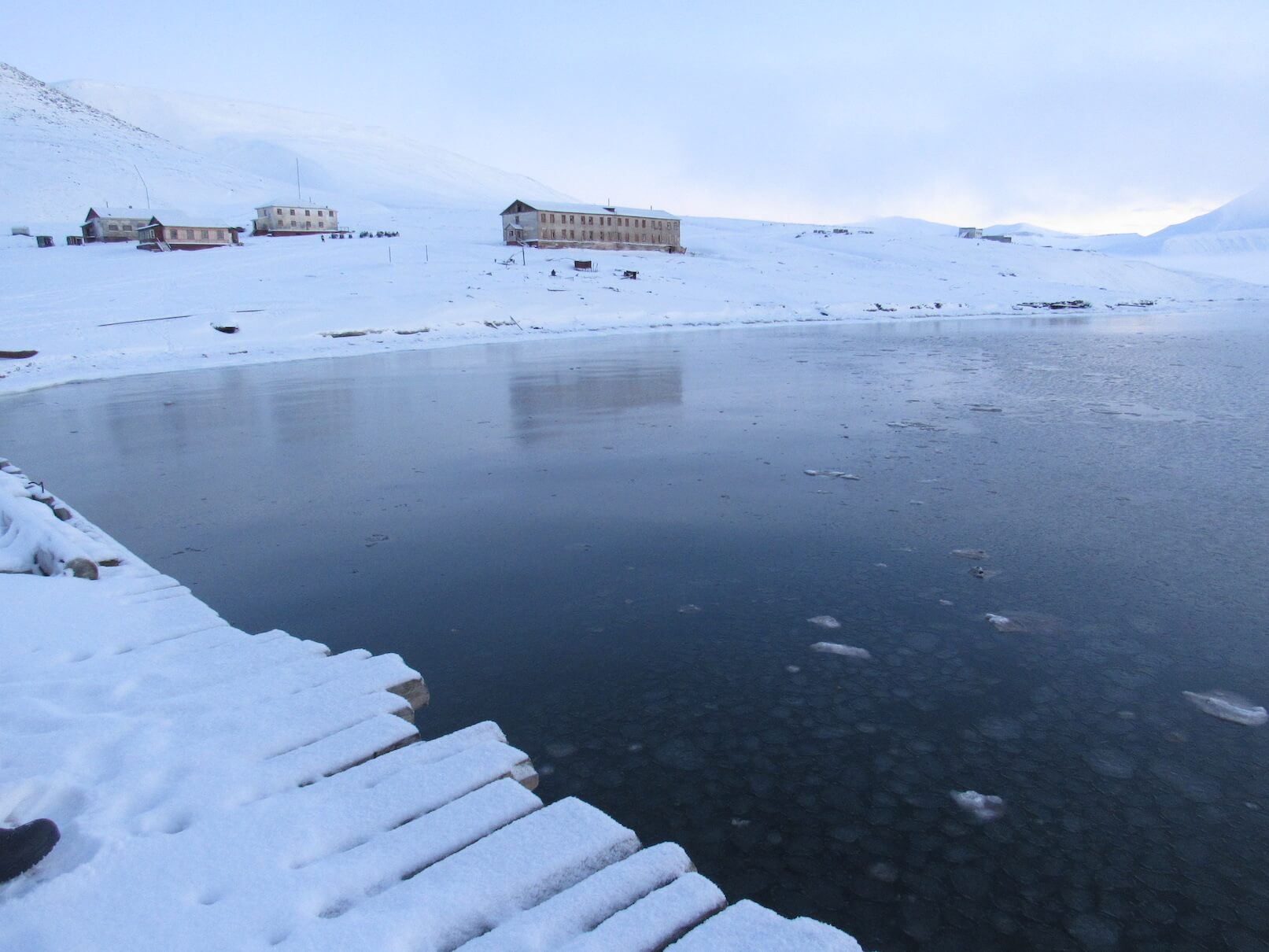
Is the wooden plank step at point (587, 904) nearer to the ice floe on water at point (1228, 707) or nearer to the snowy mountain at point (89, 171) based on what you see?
the ice floe on water at point (1228, 707)

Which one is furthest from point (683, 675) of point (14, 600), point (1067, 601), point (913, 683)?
point (14, 600)

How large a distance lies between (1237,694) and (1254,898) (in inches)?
64.7

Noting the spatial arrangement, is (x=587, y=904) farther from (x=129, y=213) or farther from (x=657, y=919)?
(x=129, y=213)

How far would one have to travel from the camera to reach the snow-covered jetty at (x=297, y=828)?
2318mm

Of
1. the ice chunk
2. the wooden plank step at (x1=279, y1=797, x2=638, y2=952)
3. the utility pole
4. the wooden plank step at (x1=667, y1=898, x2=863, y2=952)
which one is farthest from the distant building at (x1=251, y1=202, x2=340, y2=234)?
the wooden plank step at (x1=667, y1=898, x2=863, y2=952)

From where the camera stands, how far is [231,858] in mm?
2625

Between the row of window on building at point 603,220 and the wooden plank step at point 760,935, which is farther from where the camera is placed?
the row of window on building at point 603,220

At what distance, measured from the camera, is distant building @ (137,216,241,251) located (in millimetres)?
62219

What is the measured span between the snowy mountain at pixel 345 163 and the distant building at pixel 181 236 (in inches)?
1512

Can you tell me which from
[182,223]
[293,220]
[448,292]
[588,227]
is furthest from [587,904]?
[293,220]

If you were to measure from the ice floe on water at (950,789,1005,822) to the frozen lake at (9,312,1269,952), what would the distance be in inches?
1.4

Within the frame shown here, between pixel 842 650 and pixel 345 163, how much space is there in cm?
17741

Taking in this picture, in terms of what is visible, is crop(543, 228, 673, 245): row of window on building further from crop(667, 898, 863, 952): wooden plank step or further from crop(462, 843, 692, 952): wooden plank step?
crop(667, 898, 863, 952): wooden plank step

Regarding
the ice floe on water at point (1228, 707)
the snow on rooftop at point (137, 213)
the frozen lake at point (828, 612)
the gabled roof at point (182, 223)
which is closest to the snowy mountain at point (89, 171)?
the snow on rooftop at point (137, 213)
